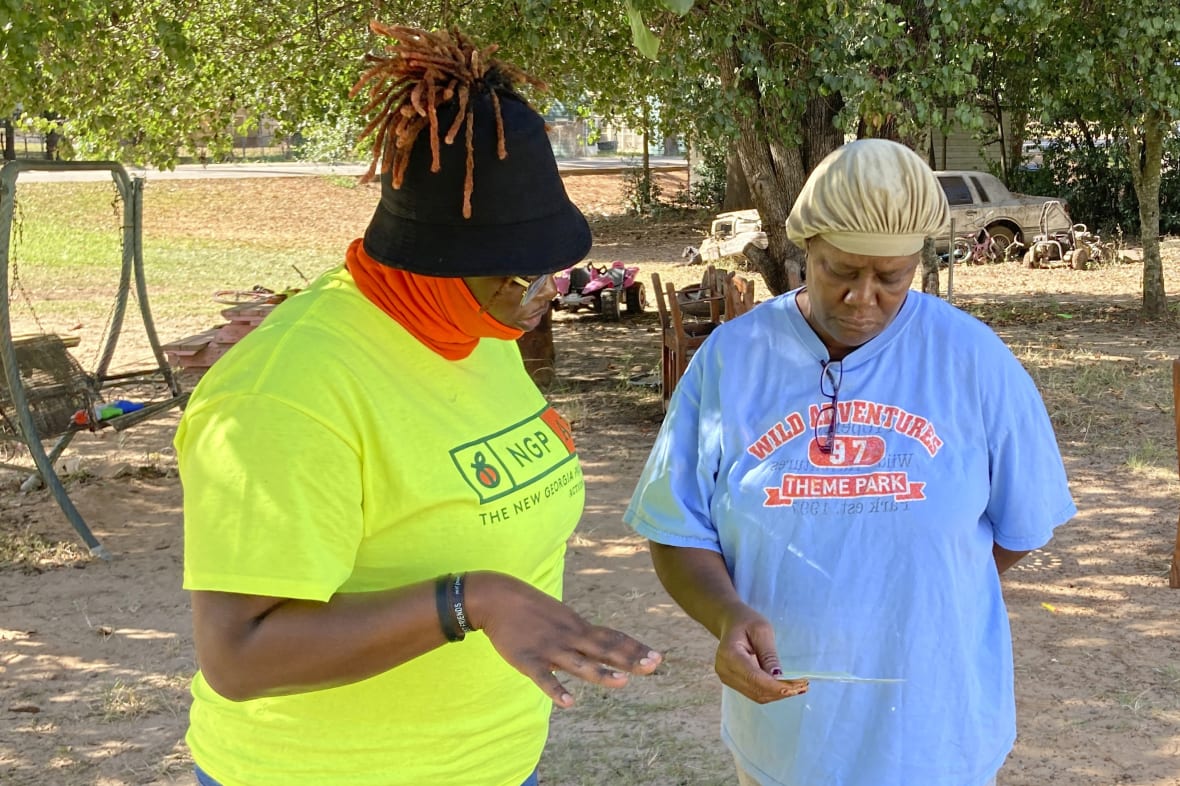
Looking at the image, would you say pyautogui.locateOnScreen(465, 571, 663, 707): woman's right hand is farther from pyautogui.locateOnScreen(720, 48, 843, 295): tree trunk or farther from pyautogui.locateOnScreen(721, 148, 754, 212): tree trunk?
pyautogui.locateOnScreen(721, 148, 754, 212): tree trunk

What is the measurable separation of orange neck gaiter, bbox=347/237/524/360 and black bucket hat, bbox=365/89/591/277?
53 millimetres

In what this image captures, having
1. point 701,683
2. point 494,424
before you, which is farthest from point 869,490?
point 701,683

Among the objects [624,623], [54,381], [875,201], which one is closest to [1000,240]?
[624,623]

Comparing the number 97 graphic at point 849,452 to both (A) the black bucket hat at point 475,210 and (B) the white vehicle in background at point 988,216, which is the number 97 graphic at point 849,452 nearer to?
(A) the black bucket hat at point 475,210

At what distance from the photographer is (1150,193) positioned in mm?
12461

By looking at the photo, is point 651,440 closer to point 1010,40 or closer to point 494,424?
Answer: point 1010,40

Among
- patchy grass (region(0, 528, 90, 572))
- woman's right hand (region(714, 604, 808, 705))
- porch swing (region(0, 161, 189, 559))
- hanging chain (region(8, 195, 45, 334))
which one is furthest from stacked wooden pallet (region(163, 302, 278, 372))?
woman's right hand (region(714, 604, 808, 705))

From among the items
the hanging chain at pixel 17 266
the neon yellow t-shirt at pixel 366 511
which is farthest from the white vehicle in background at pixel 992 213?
the neon yellow t-shirt at pixel 366 511

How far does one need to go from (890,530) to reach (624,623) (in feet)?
11.4

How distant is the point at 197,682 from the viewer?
1869 mm

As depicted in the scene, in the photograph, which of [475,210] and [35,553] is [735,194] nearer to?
[35,553]

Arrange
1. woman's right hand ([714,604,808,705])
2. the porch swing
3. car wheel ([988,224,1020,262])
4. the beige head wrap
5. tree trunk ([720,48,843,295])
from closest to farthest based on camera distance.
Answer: woman's right hand ([714,604,808,705]) → the beige head wrap → the porch swing → tree trunk ([720,48,843,295]) → car wheel ([988,224,1020,262])

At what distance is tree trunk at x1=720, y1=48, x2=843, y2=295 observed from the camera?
8.18m

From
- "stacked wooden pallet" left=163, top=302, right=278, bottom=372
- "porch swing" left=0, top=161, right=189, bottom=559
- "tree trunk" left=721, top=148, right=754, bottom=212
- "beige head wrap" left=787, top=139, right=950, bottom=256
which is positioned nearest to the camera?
"beige head wrap" left=787, top=139, right=950, bottom=256
